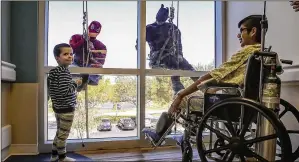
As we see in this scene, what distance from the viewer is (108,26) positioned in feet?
8.24

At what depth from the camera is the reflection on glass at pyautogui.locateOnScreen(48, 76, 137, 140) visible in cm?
243

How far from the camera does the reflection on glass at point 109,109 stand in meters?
2.43

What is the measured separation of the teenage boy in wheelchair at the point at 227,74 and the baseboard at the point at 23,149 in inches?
39.5

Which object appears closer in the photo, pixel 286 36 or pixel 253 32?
pixel 253 32

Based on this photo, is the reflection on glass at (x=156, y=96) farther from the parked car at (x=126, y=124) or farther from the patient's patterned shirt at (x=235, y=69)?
the patient's patterned shirt at (x=235, y=69)

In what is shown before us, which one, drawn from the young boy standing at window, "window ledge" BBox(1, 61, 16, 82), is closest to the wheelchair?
the young boy standing at window

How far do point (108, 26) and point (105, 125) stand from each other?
90 cm

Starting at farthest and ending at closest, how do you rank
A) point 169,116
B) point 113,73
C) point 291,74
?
point 113,73, point 291,74, point 169,116

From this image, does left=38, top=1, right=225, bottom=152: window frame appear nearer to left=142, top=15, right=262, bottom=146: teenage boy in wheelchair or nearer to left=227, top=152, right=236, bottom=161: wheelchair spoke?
left=142, top=15, right=262, bottom=146: teenage boy in wheelchair

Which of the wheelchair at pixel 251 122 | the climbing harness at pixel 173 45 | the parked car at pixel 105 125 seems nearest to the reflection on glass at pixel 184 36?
the climbing harness at pixel 173 45

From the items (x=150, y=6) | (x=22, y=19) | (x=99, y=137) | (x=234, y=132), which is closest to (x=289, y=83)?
(x=234, y=132)

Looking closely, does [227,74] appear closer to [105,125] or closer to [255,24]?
[255,24]

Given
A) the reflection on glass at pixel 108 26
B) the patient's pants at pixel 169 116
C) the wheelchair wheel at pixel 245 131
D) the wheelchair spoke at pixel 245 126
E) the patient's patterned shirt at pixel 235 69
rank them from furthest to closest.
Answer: the reflection on glass at pixel 108 26 < the patient's pants at pixel 169 116 < the patient's patterned shirt at pixel 235 69 < the wheelchair spoke at pixel 245 126 < the wheelchair wheel at pixel 245 131

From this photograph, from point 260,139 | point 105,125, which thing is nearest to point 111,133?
point 105,125
